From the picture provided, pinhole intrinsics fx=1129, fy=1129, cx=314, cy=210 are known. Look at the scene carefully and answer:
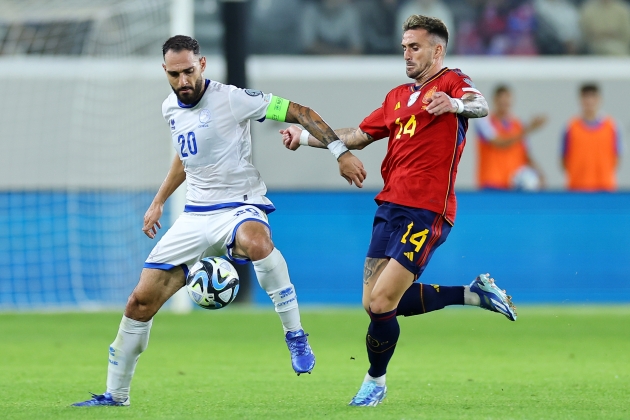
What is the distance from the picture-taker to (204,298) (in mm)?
6402

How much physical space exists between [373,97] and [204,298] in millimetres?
12565

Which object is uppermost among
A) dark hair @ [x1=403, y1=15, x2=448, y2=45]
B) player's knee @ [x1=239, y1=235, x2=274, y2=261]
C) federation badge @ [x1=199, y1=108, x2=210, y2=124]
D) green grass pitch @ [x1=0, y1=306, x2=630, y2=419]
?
dark hair @ [x1=403, y1=15, x2=448, y2=45]

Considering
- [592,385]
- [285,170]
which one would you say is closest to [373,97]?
[285,170]

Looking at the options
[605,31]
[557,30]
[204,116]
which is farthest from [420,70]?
[605,31]

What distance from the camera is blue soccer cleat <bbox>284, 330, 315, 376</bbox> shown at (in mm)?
6422

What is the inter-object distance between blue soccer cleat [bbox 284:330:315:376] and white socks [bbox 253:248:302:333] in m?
0.05

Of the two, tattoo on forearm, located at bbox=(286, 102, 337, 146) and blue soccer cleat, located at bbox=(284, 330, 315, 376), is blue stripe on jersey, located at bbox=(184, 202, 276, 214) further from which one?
blue soccer cleat, located at bbox=(284, 330, 315, 376)

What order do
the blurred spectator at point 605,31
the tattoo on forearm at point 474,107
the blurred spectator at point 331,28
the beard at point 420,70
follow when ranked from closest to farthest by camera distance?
the tattoo on forearm at point 474,107 < the beard at point 420,70 < the blurred spectator at point 331,28 < the blurred spectator at point 605,31

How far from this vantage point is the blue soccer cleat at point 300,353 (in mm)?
6422

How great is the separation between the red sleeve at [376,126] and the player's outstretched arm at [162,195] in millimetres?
1199

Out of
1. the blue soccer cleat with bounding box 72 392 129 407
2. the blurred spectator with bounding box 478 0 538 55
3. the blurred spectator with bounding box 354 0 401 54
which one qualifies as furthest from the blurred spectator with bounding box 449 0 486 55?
the blue soccer cleat with bounding box 72 392 129 407

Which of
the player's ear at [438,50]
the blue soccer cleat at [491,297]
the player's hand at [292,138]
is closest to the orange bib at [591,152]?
the blue soccer cleat at [491,297]

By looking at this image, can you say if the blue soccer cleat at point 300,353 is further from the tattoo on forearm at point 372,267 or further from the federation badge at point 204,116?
the federation badge at point 204,116

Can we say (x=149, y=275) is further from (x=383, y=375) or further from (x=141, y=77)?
(x=141, y=77)
